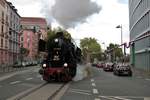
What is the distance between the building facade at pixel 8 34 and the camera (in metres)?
88.1

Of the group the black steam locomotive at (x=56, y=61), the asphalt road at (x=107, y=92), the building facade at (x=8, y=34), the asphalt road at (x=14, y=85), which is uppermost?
the building facade at (x=8, y=34)

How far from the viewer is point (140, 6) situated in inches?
3278

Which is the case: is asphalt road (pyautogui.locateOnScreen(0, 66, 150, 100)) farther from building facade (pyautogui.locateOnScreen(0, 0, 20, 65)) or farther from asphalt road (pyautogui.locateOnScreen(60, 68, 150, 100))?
building facade (pyautogui.locateOnScreen(0, 0, 20, 65))

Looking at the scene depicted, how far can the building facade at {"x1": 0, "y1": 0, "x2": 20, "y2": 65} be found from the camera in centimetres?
8807

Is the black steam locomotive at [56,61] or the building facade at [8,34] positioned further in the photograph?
the building facade at [8,34]

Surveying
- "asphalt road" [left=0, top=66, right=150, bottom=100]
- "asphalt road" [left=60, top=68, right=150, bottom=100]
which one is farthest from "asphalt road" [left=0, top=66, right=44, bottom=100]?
"asphalt road" [left=60, top=68, right=150, bottom=100]

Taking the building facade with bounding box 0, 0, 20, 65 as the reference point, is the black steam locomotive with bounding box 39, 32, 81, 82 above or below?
below

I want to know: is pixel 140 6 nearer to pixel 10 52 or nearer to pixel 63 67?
pixel 10 52

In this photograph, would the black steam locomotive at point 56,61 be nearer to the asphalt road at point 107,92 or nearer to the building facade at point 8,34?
the asphalt road at point 107,92

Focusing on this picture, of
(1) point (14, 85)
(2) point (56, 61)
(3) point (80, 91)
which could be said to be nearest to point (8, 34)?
(2) point (56, 61)

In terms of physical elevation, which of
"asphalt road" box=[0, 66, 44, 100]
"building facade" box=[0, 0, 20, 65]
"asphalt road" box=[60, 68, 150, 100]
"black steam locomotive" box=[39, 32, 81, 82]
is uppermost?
"building facade" box=[0, 0, 20, 65]

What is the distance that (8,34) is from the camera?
314 ft

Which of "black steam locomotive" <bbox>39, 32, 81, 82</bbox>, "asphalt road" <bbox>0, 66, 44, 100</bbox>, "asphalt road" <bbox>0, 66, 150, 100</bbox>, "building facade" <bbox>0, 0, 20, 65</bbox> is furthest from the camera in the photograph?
"building facade" <bbox>0, 0, 20, 65</bbox>

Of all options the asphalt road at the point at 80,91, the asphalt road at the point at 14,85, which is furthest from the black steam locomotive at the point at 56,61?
the asphalt road at the point at 80,91
